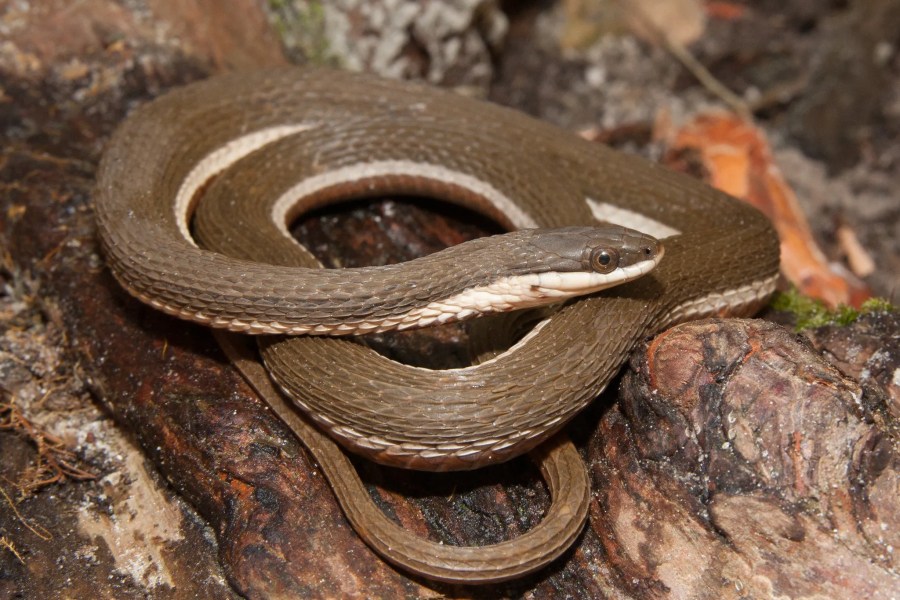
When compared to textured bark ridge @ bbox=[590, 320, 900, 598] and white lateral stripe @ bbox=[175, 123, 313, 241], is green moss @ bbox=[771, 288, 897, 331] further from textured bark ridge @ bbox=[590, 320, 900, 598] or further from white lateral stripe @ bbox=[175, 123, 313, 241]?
white lateral stripe @ bbox=[175, 123, 313, 241]

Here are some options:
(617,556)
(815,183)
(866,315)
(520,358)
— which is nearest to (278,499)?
(520,358)

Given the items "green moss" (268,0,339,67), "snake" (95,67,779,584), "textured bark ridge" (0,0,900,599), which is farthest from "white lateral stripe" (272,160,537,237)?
"green moss" (268,0,339,67)

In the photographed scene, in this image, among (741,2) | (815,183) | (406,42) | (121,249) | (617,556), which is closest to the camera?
(617,556)

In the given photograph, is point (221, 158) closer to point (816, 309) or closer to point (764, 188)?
point (816, 309)

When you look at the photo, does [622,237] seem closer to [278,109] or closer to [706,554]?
[706,554]

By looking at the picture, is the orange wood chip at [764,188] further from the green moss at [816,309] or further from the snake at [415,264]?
the snake at [415,264]

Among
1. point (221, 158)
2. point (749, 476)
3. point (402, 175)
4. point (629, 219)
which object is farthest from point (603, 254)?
point (221, 158)
